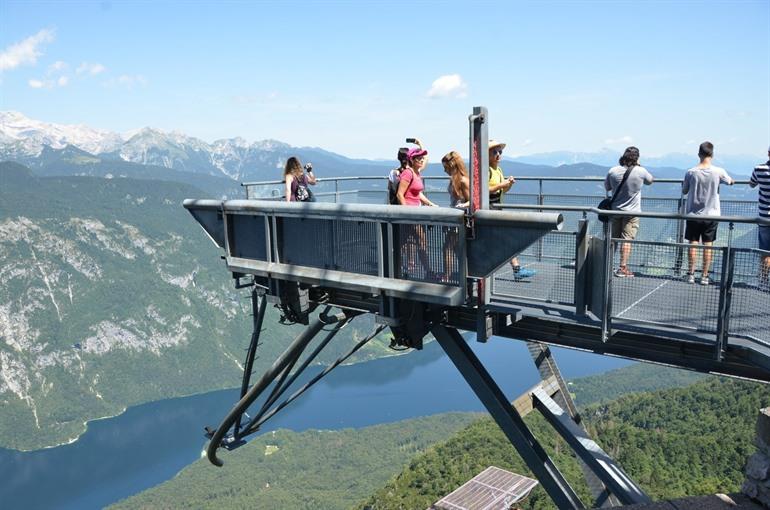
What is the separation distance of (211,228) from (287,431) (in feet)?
528

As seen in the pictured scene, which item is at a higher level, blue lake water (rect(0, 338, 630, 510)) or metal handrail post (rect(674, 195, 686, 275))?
metal handrail post (rect(674, 195, 686, 275))

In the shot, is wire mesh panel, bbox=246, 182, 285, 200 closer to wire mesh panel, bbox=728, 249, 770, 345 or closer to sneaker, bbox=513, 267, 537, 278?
sneaker, bbox=513, 267, 537, 278

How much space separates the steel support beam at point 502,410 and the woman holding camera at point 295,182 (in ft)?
11.6

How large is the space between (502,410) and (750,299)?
123 inches

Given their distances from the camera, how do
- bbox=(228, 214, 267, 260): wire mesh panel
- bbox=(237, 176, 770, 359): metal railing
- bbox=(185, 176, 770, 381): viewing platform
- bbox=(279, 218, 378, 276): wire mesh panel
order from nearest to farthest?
1. bbox=(237, 176, 770, 359): metal railing
2. bbox=(185, 176, 770, 381): viewing platform
3. bbox=(279, 218, 378, 276): wire mesh panel
4. bbox=(228, 214, 267, 260): wire mesh panel

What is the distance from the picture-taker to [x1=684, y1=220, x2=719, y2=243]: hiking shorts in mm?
8766

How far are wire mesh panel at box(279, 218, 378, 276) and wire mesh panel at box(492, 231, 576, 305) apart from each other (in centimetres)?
168

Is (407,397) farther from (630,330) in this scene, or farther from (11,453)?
(630,330)

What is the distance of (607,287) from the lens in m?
6.67

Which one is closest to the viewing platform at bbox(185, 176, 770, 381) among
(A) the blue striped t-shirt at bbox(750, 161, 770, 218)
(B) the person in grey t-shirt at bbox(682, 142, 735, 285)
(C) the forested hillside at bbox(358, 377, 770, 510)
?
(B) the person in grey t-shirt at bbox(682, 142, 735, 285)

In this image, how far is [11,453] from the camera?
18512 centimetres

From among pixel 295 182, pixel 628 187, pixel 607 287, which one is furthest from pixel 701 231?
pixel 295 182

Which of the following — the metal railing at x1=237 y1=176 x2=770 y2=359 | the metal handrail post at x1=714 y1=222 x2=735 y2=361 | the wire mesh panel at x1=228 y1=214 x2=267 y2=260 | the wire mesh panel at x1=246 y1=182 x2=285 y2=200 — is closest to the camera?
the metal handrail post at x1=714 y1=222 x2=735 y2=361

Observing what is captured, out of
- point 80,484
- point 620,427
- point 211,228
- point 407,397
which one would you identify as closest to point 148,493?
point 80,484
